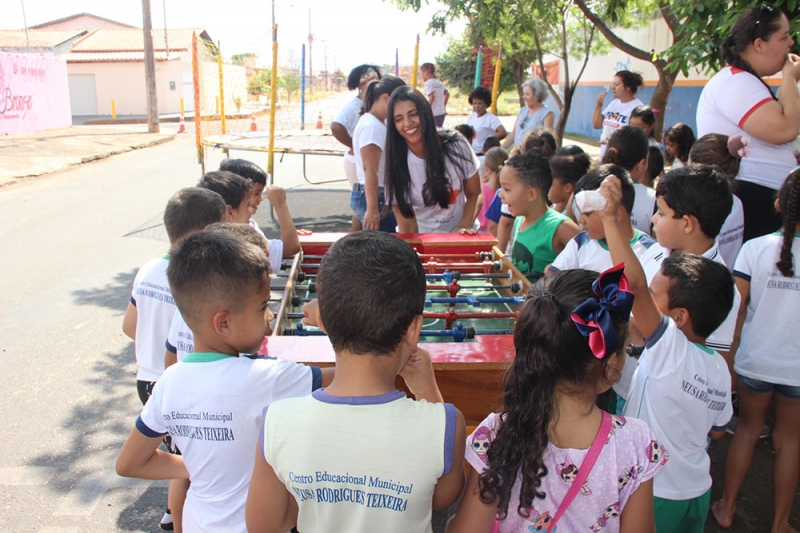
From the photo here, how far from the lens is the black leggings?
11.3 ft

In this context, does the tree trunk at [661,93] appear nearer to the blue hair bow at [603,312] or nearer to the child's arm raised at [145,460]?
the blue hair bow at [603,312]

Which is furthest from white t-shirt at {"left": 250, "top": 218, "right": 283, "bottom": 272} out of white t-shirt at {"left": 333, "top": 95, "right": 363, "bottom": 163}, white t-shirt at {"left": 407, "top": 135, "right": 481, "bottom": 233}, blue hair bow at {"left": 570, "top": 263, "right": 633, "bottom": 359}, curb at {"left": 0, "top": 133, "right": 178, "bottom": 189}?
curb at {"left": 0, "top": 133, "right": 178, "bottom": 189}

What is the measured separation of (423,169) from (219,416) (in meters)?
2.91

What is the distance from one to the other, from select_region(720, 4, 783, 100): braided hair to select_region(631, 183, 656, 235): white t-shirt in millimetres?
889

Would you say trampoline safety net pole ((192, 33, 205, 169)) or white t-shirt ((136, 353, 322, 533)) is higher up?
trampoline safety net pole ((192, 33, 205, 169))

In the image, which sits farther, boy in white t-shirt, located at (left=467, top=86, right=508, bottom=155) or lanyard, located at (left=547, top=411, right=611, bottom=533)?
boy in white t-shirt, located at (left=467, top=86, right=508, bottom=155)

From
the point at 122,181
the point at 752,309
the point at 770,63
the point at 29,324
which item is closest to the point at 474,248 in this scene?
the point at 752,309

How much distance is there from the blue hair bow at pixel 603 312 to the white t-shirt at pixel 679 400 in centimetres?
63

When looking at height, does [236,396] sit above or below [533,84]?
below

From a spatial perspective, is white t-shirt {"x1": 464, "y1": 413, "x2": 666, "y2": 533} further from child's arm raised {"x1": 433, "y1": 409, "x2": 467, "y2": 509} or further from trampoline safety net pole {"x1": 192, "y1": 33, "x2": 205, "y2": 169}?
trampoline safety net pole {"x1": 192, "y1": 33, "x2": 205, "y2": 169}

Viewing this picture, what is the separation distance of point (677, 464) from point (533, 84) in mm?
5864

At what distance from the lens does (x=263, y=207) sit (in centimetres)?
1045

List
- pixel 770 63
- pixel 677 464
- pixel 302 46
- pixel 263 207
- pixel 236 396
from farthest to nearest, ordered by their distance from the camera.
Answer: pixel 302 46 < pixel 263 207 < pixel 770 63 < pixel 677 464 < pixel 236 396

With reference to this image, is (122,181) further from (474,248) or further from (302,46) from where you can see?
(474,248)
